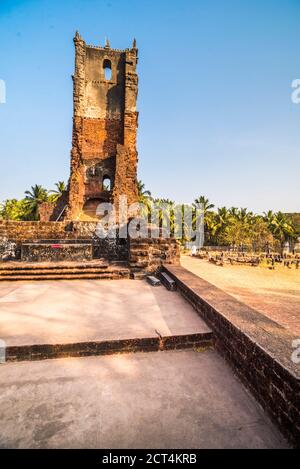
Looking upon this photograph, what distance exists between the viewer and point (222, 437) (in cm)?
157

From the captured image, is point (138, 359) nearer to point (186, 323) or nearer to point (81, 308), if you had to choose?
point (186, 323)

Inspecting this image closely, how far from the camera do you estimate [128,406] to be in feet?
5.95

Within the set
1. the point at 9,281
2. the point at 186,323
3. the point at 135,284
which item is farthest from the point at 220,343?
the point at 9,281

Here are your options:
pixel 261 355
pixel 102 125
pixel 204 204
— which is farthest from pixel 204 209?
pixel 261 355

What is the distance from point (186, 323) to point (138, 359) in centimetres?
92

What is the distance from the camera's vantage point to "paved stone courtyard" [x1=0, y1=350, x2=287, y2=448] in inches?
60.7

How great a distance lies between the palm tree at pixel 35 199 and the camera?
31297mm

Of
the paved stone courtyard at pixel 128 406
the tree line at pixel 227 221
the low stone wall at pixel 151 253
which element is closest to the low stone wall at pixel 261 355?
the paved stone courtyard at pixel 128 406

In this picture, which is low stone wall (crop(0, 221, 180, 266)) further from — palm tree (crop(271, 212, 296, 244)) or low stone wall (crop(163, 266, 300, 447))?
palm tree (crop(271, 212, 296, 244))

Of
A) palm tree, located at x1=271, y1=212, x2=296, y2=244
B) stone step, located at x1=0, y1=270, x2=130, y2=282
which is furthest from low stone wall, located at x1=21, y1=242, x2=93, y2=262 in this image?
palm tree, located at x1=271, y1=212, x2=296, y2=244

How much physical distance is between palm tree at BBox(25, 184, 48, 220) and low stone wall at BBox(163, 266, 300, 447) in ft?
107

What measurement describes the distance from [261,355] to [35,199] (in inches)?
1370

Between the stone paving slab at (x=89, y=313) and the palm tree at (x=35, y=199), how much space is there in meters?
29.2

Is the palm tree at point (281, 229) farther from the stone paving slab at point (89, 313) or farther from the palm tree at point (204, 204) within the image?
the stone paving slab at point (89, 313)
